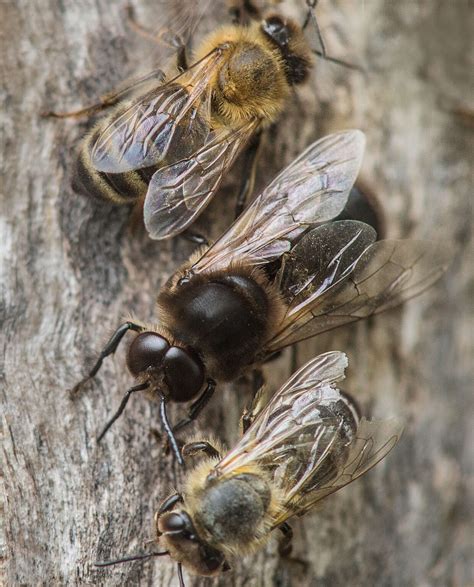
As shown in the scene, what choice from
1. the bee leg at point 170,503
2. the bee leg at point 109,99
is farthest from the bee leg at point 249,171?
the bee leg at point 170,503

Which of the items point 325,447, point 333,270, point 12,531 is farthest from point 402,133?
point 12,531

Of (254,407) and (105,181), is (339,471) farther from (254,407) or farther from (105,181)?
(105,181)

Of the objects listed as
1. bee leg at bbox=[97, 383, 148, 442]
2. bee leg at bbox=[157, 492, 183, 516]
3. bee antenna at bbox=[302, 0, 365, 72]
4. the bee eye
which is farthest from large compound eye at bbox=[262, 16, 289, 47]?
the bee eye

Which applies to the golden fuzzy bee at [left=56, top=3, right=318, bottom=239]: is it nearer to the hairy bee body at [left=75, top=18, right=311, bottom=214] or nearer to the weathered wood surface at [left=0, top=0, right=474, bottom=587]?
the hairy bee body at [left=75, top=18, right=311, bottom=214]

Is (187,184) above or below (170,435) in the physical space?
above

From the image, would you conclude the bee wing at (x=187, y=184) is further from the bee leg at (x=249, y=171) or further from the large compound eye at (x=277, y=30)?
the large compound eye at (x=277, y=30)

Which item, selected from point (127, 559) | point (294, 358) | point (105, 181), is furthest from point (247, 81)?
point (127, 559)

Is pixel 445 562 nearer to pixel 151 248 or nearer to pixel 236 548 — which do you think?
pixel 236 548
